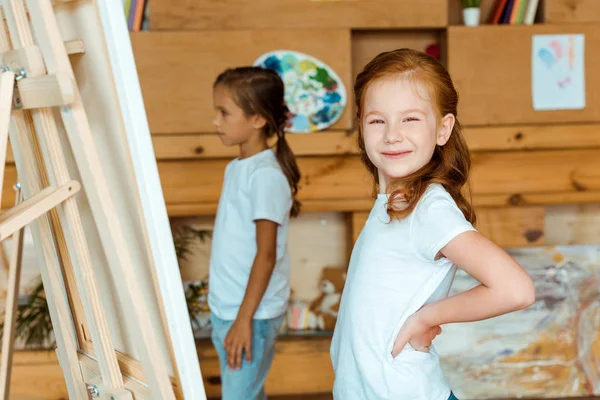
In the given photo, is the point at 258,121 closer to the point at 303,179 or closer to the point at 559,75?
the point at 303,179

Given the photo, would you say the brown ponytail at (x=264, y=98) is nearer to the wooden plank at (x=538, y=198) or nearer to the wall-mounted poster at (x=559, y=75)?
the wooden plank at (x=538, y=198)

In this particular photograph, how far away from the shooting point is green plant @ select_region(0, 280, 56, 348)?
296 cm

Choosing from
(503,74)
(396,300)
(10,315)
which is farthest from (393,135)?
(503,74)

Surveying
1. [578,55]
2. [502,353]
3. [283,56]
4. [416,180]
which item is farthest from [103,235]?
[578,55]

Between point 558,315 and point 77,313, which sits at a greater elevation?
point 77,313

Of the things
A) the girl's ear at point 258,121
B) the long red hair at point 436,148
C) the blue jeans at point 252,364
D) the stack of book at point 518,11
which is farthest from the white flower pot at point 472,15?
the long red hair at point 436,148

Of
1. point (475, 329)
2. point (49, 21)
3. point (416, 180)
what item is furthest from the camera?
point (475, 329)

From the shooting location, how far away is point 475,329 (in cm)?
297

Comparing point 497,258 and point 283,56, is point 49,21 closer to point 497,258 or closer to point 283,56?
point 497,258

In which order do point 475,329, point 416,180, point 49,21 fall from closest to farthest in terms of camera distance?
point 49,21
point 416,180
point 475,329

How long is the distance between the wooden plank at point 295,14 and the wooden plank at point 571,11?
1.40 ft

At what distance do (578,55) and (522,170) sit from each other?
0.52 meters

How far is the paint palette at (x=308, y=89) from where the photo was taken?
300cm

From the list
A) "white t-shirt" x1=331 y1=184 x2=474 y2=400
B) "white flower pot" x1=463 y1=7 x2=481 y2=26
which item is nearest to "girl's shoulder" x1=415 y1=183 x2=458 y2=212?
"white t-shirt" x1=331 y1=184 x2=474 y2=400
